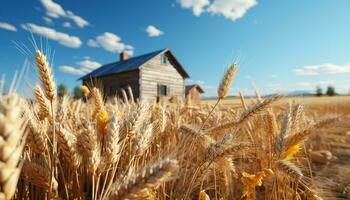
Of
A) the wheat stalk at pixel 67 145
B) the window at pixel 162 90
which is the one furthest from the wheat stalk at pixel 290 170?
the window at pixel 162 90

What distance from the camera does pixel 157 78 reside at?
19.1 m

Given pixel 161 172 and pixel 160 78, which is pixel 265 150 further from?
pixel 160 78

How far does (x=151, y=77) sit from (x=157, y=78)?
0.75m

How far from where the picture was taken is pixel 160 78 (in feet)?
63.5

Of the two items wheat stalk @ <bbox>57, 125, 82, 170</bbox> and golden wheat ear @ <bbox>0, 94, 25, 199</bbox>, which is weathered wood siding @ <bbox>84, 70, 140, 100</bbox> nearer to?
wheat stalk @ <bbox>57, 125, 82, 170</bbox>

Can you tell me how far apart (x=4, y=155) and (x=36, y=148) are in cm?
68

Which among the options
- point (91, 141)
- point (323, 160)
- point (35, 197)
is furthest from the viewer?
point (323, 160)

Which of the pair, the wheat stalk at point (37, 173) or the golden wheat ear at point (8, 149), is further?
the wheat stalk at point (37, 173)

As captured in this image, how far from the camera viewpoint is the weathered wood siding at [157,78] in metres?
17.7

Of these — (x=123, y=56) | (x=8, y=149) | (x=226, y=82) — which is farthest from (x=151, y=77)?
(x=8, y=149)

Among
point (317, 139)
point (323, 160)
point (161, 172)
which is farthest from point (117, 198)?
point (317, 139)

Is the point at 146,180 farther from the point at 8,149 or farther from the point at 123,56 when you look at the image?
the point at 123,56

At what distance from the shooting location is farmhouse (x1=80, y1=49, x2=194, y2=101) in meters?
17.7

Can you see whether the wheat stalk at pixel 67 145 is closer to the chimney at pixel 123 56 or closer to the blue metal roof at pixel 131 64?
the blue metal roof at pixel 131 64
